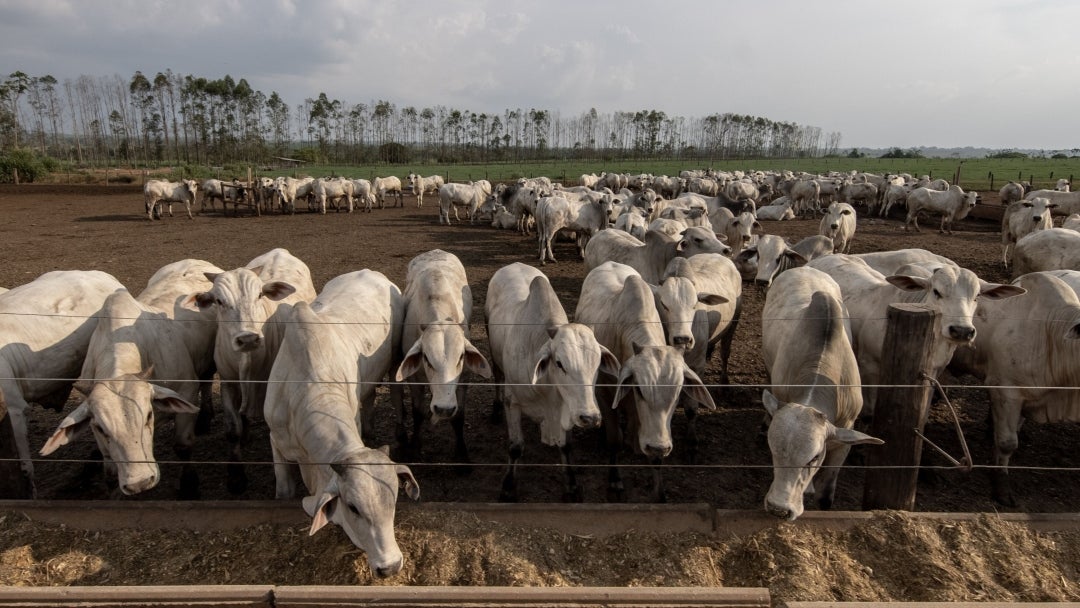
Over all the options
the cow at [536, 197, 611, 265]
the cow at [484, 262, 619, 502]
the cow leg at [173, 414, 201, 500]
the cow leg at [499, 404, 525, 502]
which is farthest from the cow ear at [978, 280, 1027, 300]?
the cow at [536, 197, 611, 265]

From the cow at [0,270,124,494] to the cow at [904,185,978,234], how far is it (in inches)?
1045

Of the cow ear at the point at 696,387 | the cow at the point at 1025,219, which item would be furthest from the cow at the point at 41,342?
the cow at the point at 1025,219

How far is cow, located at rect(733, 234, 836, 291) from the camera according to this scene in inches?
396

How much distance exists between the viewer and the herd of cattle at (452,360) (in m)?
4.36

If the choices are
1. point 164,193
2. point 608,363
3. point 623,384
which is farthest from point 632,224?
point 164,193

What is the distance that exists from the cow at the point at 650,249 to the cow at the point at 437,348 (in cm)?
387

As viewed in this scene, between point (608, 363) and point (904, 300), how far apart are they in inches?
149

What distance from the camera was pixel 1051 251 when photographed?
1080cm

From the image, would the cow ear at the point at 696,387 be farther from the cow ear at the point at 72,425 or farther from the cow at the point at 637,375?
the cow ear at the point at 72,425

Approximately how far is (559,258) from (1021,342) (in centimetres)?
1396

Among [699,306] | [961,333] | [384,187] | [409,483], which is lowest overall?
[409,483]

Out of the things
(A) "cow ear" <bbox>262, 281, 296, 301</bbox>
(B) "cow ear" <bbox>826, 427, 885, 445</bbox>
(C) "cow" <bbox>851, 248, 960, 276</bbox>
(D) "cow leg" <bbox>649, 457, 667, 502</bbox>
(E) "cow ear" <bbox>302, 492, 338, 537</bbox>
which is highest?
(C) "cow" <bbox>851, 248, 960, 276</bbox>

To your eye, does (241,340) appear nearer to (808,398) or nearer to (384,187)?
(808,398)

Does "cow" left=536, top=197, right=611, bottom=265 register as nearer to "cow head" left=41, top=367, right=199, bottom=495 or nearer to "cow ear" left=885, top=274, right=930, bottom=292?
"cow ear" left=885, top=274, right=930, bottom=292
